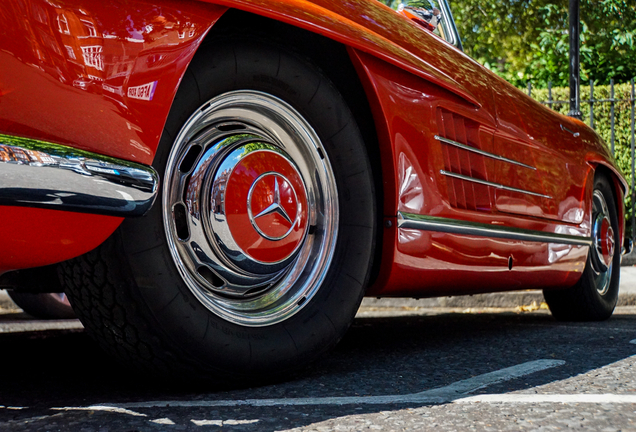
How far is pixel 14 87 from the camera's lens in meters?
1.20

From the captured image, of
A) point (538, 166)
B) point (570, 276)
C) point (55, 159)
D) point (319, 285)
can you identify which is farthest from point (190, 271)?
point (570, 276)

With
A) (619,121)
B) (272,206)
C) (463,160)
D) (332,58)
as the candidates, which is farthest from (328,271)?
(619,121)

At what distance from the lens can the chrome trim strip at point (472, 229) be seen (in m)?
2.08

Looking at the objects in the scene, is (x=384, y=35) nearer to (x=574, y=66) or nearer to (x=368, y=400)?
(x=368, y=400)

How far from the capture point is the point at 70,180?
4.02 ft

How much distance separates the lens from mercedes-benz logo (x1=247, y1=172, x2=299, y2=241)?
169 centimetres

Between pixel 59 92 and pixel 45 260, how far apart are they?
0.32 metres

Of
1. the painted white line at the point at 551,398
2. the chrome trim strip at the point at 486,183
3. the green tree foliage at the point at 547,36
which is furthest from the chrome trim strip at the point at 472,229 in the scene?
the green tree foliage at the point at 547,36

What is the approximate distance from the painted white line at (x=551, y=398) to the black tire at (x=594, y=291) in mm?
2110

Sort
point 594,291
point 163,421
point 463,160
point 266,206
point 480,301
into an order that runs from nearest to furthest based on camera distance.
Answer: point 163,421, point 266,206, point 463,160, point 594,291, point 480,301

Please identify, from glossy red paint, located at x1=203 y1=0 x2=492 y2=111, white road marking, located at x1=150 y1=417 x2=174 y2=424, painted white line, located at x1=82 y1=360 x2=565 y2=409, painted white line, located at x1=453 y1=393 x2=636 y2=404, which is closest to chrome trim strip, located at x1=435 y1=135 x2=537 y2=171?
glossy red paint, located at x1=203 y1=0 x2=492 y2=111

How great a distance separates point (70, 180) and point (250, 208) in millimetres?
536

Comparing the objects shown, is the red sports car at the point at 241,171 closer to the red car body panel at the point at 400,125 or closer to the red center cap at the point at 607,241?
the red car body panel at the point at 400,125

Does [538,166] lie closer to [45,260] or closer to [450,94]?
[450,94]
